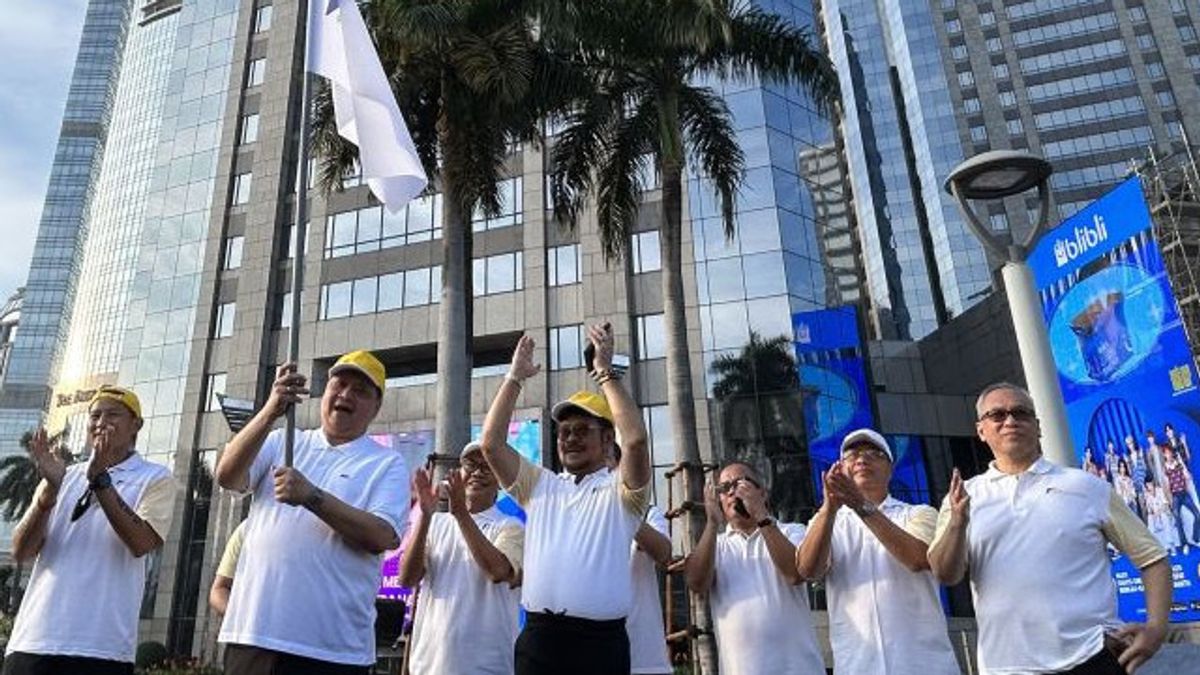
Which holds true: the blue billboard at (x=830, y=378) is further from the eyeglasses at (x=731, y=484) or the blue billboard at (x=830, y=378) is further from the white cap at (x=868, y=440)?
the white cap at (x=868, y=440)

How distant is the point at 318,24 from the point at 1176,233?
70.4ft

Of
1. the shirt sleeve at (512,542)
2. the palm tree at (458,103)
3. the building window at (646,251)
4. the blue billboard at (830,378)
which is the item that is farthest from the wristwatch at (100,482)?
the building window at (646,251)

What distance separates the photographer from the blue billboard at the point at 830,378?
25734 millimetres

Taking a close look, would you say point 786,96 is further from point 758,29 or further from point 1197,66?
point 1197,66

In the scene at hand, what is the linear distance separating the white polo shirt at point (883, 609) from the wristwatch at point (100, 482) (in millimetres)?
3288

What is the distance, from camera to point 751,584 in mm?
4582

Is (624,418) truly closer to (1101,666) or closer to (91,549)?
(1101,666)

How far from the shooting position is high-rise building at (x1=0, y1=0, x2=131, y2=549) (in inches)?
3307

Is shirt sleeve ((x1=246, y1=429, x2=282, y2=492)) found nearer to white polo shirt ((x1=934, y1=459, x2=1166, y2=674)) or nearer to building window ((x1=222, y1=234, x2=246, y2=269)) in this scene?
white polo shirt ((x1=934, y1=459, x2=1166, y2=674))

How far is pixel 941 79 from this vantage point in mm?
78688

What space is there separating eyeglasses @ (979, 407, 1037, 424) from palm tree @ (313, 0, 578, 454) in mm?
9402

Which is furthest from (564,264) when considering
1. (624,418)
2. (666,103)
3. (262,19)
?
(624,418)

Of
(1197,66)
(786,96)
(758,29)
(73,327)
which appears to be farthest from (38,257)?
(1197,66)

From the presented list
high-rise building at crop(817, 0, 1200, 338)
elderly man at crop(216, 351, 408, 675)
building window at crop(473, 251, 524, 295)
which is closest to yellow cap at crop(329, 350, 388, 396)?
elderly man at crop(216, 351, 408, 675)
